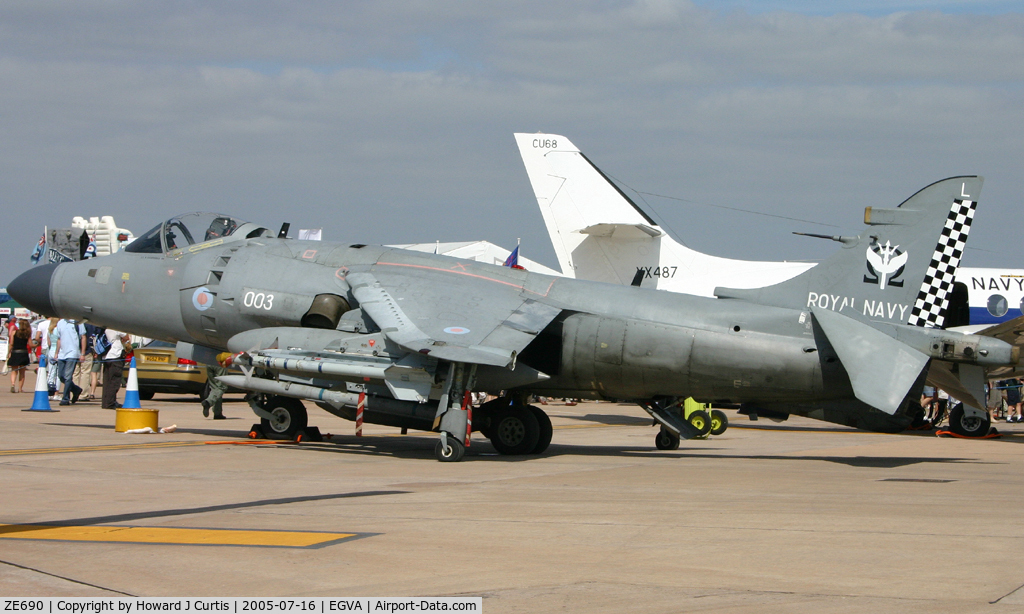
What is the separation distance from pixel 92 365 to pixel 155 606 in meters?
21.6

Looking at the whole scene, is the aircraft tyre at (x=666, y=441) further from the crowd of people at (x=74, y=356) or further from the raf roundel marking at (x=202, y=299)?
the crowd of people at (x=74, y=356)

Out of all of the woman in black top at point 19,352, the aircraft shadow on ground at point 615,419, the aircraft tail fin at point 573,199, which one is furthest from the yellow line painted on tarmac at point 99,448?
the woman in black top at point 19,352

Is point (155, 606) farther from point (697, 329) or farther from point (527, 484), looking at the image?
point (697, 329)

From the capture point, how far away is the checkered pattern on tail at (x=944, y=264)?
45.6 feet

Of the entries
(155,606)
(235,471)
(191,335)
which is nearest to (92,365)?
(191,335)

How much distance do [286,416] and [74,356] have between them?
1041 cm

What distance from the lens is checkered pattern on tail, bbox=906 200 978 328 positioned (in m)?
13.9

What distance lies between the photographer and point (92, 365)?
2453cm

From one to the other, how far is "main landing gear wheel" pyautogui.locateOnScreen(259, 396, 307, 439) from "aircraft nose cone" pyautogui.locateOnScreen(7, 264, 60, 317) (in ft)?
15.2

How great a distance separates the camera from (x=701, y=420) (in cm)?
1833

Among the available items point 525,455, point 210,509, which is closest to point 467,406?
point 525,455

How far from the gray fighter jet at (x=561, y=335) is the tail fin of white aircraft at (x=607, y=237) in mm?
10921

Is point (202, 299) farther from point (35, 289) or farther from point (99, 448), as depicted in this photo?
point (35, 289)

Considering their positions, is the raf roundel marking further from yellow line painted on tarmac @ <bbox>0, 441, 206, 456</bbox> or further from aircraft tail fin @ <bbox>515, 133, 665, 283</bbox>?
aircraft tail fin @ <bbox>515, 133, 665, 283</bbox>
